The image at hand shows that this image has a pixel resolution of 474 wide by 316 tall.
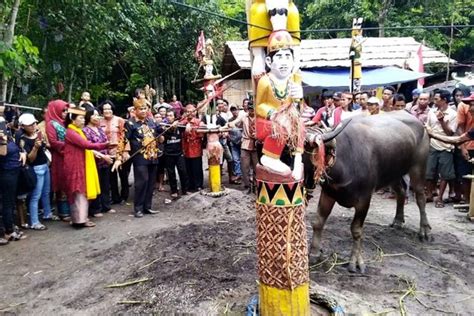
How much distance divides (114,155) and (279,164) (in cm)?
469

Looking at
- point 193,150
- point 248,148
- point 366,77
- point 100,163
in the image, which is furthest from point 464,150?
point 366,77

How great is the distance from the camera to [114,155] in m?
7.43

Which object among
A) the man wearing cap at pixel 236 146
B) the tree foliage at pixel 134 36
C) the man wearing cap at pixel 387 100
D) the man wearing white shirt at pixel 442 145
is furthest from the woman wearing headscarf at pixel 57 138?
the man wearing white shirt at pixel 442 145

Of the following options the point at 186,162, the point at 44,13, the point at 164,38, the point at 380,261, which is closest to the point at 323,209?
the point at 380,261

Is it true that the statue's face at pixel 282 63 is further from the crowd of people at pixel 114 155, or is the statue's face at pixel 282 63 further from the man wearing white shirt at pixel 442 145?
the man wearing white shirt at pixel 442 145

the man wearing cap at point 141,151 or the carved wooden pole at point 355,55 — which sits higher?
the carved wooden pole at point 355,55

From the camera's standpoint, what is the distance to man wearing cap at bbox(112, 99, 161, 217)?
7012 mm

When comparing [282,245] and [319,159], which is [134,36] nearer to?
[319,159]

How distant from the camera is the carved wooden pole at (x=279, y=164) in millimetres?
3230

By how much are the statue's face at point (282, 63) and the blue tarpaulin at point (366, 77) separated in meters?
9.49

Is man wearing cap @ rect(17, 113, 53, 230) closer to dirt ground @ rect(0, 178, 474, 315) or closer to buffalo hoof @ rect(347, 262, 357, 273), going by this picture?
dirt ground @ rect(0, 178, 474, 315)

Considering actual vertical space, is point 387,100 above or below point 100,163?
above

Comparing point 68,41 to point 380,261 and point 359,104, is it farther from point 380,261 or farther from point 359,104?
point 380,261

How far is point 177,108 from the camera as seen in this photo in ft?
36.7
